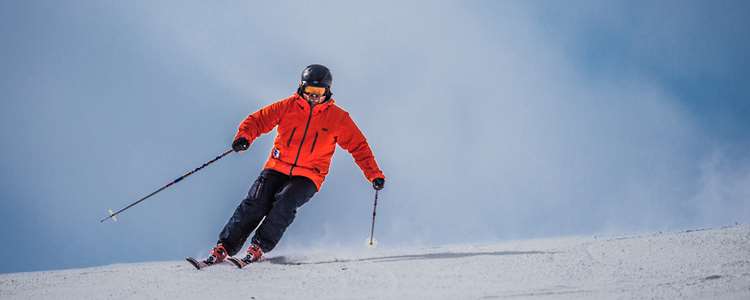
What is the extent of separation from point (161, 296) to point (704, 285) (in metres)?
4.30

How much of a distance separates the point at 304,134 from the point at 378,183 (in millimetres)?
1142

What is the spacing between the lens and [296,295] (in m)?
4.30

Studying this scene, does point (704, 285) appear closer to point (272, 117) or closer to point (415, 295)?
point (415, 295)

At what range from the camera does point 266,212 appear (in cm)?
622

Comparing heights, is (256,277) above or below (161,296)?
above

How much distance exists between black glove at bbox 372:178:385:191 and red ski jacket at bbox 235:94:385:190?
6cm

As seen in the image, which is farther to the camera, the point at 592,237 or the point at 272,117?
the point at 272,117

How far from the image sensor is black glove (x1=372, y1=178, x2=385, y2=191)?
6.71 m

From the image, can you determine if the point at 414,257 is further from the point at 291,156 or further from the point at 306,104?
the point at 306,104

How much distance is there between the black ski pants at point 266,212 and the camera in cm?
597

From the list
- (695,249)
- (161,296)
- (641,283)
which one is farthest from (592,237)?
(161,296)

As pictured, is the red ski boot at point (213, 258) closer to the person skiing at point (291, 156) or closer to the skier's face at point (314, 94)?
the person skiing at point (291, 156)

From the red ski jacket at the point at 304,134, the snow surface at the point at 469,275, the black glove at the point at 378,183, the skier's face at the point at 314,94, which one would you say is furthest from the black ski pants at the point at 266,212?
the skier's face at the point at 314,94

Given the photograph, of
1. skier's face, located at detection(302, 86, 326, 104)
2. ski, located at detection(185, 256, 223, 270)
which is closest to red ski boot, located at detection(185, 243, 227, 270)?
ski, located at detection(185, 256, 223, 270)
